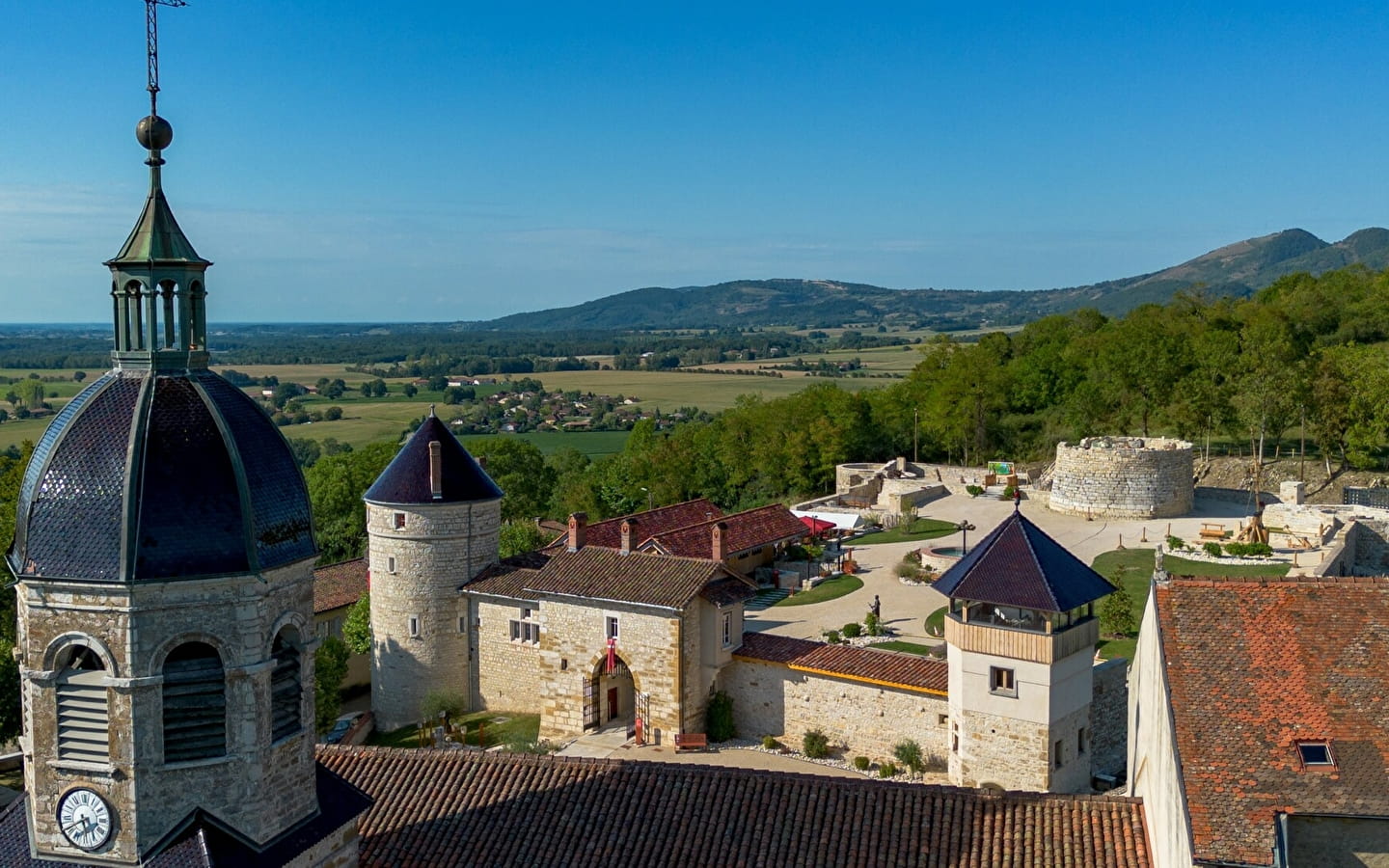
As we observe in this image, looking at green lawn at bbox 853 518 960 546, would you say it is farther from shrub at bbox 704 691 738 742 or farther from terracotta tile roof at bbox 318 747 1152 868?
terracotta tile roof at bbox 318 747 1152 868

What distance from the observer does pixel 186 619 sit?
1125 centimetres

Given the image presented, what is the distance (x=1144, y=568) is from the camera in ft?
127

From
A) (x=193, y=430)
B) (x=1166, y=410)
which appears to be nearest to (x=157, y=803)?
(x=193, y=430)

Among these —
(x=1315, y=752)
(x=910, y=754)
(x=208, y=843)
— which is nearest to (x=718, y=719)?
(x=910, y=754)

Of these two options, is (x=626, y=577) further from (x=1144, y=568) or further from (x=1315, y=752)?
(x=1144, y=568)

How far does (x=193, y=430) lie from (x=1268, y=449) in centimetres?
5973

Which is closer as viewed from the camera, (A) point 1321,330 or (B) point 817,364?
(A) point 1321,330

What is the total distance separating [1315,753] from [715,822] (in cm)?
676

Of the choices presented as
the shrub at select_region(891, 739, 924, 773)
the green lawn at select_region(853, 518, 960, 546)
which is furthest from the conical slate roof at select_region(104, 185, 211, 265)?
the green lawn at select_region(853, 518, 960, 546)

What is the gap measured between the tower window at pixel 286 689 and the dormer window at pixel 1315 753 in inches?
398

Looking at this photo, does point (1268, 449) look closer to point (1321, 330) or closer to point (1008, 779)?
point (1321, 330)

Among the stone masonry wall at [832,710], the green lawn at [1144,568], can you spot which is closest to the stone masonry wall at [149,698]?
the stone masonry wall at [832,710]

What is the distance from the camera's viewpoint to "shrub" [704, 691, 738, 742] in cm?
2691

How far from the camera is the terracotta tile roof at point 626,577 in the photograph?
87.5ft
